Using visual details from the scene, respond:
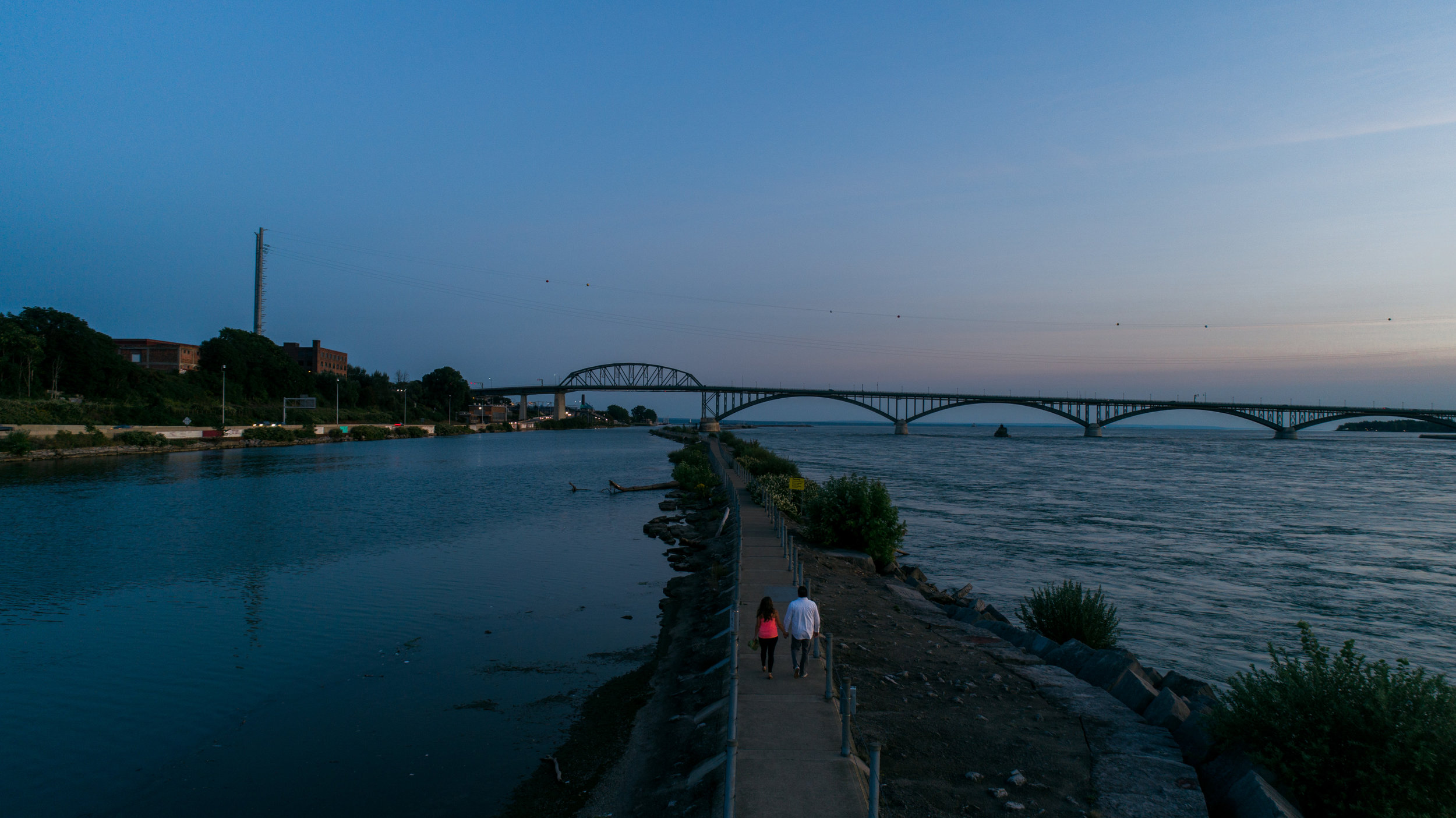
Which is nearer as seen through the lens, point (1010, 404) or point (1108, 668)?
point (1108, 668)

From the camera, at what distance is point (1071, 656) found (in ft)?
40.7

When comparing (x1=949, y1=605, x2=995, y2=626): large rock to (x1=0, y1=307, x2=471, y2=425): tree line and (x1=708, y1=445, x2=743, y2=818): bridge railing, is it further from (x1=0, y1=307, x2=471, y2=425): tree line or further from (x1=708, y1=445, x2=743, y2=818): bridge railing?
(x1=0, y1=307, x2=471, y2=425): tree line

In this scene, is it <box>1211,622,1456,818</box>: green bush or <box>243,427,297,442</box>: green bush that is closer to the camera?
<box>1211,622,1456,818</box>: green bush

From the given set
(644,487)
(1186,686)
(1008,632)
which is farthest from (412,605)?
(644,487)

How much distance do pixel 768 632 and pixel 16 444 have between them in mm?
79735

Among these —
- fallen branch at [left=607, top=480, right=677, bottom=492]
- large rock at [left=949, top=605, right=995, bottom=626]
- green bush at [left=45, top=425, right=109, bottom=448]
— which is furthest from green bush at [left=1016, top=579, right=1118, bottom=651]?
green bush at [left=45, top=425, right=109, bottom=448]

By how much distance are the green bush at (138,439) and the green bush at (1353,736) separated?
94983 mm

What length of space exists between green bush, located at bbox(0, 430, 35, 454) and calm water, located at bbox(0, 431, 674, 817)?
37437 millimetres

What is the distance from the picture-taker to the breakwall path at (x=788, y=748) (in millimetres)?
6953

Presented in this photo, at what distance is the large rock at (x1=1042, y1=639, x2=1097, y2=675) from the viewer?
39.5 feet

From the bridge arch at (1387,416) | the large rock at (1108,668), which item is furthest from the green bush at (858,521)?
the bridge arch at (1387,416)

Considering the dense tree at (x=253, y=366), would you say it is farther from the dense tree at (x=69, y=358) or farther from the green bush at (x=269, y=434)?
the green bush at (x=269, y=434)

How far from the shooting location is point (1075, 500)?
45.5 m

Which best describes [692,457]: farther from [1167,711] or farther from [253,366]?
[253,366]
